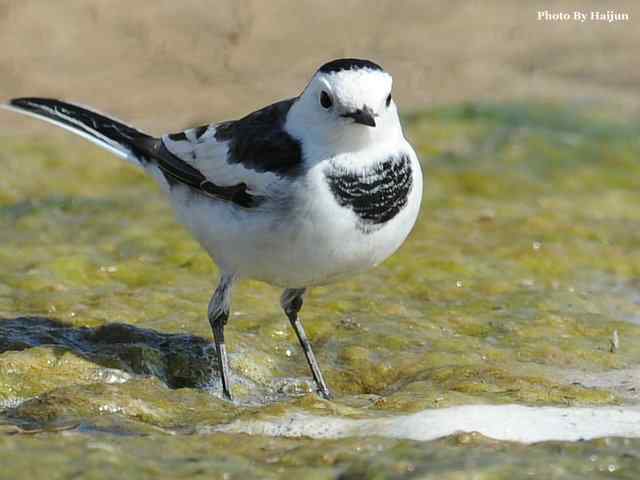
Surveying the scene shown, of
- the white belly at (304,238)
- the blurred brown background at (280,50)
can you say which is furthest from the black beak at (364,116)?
the blurred brown background at (280,50)

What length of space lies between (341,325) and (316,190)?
51.7 inches

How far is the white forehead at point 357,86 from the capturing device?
16.6 ft

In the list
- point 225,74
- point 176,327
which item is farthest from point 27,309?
point 225,74

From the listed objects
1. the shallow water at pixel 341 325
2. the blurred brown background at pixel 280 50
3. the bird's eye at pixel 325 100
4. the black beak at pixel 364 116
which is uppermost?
the bird's eye at pixel 325 100

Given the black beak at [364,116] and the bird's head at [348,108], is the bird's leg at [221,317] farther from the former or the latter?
the black beak at [364,116]

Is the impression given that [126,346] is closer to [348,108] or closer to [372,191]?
[372,191]

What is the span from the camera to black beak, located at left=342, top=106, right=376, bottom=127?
4996 millimetres

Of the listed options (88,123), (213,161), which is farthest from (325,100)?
(88,123)

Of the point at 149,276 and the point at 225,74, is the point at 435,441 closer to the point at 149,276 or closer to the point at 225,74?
the point at 149,276

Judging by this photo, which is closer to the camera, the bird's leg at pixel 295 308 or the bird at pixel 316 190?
the bird at pixel 316 190

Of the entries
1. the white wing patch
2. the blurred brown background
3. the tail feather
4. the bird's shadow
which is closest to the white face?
the white wing patch

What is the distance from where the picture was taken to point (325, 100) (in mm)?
5191

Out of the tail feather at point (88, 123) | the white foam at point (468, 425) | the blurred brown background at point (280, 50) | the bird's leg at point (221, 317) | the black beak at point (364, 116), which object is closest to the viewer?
the white foam at point (468, 425)

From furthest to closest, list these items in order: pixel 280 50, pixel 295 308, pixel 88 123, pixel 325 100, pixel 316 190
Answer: pixel 280 50
pixel 88 123
pixel 295 308
pixel 325 100
pixel 316 190
